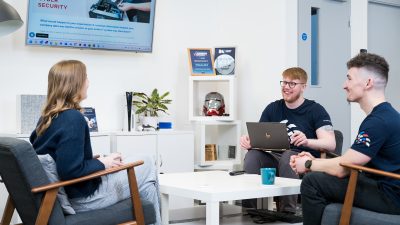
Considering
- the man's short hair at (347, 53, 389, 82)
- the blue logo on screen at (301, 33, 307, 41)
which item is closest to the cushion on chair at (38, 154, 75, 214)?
the man's short hair at (347, 53, 389, 82)

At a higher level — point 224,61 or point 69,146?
point 224,61

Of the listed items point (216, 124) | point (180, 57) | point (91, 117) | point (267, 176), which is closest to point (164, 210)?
point (267, 176)

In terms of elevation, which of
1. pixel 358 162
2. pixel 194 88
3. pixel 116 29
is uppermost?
pixel 116 29

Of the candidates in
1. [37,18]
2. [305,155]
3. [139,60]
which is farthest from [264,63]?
[305,155]

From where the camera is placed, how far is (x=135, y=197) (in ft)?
10.2

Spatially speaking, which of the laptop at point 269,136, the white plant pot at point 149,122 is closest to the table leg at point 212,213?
the laptop at point 269,136

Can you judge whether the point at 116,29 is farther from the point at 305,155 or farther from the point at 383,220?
the point at 383,220

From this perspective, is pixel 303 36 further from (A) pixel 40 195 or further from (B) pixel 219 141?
(A) pixel 40 195

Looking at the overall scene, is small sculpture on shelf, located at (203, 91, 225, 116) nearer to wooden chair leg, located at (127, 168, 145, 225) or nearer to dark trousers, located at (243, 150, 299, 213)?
dark trousers, located at (243, 150, 299, 213)

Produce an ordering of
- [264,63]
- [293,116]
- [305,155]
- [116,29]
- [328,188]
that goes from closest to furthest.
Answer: [328,188] < [305,155] < [293,116] < [116,29] < [264,63]

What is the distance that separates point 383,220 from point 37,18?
127 inches

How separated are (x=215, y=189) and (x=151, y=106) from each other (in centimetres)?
224

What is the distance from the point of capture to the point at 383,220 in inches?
112

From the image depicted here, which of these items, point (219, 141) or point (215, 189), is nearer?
point (215, 189)
